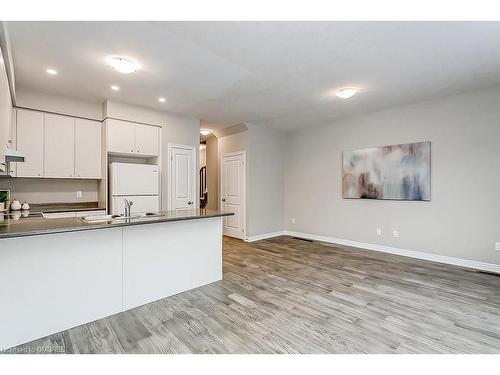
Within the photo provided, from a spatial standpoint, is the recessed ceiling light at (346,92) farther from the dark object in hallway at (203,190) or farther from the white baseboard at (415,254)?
the dark object in hallway at (203,190)

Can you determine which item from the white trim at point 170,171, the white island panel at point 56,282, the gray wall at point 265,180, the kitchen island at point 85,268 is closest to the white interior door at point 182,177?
the white trim at point 170,171

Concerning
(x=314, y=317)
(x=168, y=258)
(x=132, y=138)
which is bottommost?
(x=314, y=317)

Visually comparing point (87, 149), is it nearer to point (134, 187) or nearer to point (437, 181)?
point (134, 187)

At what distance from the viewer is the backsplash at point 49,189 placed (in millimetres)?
3922

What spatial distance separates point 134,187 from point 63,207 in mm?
1154

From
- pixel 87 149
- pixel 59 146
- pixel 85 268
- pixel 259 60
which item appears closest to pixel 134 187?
pixel 87 149

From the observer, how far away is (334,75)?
3.30m

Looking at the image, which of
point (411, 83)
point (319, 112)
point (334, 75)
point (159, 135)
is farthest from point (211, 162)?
point (411, 83)

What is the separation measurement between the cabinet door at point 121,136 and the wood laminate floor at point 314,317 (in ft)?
8.99

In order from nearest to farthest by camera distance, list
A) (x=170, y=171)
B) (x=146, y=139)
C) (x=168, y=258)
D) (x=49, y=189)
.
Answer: (x=168, y=258), (x=49, y=189), (x=146, y=139), (x=170, y=171)

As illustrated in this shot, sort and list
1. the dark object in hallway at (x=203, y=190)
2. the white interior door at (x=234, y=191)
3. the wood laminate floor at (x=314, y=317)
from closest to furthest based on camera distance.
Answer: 1. the wood laminate floor at (x=314, y=317)
2. the white interior door at (x=234, y=191)
3. the dark object in hallway at (x=203, y=190)

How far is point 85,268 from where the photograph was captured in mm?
2307

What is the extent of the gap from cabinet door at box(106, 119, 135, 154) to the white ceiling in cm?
43

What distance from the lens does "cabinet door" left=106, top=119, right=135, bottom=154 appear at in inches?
167
